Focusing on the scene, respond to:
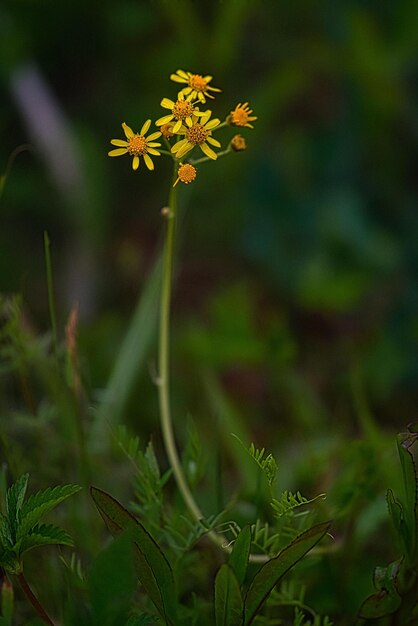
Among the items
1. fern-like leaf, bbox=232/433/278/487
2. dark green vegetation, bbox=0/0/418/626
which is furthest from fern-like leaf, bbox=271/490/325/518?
dark green vegetation, bbox=0/0/418/626

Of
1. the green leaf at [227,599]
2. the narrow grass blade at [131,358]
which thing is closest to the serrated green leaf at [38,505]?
the green leaf at [227,599]

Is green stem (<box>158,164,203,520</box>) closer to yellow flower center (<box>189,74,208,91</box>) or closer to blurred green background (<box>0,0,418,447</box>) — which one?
yellow flower center (<box>189,74,208,91</box>)

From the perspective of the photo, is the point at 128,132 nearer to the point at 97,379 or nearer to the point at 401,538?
the point at 401,538

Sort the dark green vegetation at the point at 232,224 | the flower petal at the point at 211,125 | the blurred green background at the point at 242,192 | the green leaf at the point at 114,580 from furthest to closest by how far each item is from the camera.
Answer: the blurred green background at the point at 242,192, the dark green vegetation at the point at 232,224, the flower petal at the point at 211,125, the green leaf at the point at 114,580

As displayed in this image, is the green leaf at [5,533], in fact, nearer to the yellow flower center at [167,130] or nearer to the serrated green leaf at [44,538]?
the serrated green leaf at [44,538]

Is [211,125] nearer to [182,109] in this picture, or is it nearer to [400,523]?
[182,109]

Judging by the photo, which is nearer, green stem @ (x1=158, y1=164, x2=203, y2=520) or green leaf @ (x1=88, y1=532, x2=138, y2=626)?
green leaf @ (x1=88, y1=532, x2=138, y2=626)

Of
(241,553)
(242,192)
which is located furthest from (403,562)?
(242,192)
